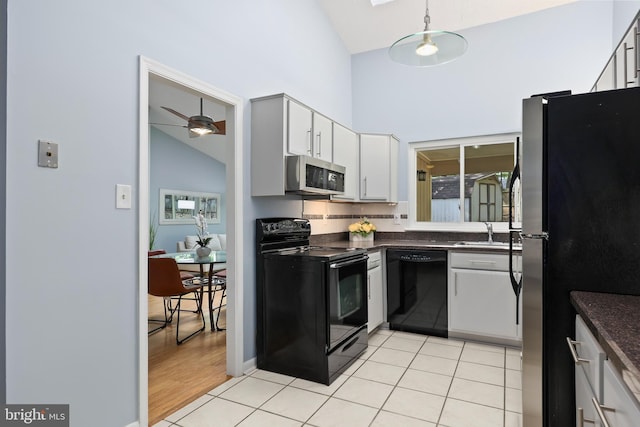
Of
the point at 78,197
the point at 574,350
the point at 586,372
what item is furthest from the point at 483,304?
the point at 78,197

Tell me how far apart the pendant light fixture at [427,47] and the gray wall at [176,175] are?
5223 mm

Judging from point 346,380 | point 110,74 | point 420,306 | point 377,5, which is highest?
point 377,5

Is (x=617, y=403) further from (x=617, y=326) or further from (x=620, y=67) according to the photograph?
(x=620, y=67)

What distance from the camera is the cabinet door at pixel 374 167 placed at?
3982 millimetres

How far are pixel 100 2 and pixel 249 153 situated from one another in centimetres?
129

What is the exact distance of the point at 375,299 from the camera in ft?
11.5

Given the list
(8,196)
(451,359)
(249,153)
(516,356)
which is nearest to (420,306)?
(451,359)

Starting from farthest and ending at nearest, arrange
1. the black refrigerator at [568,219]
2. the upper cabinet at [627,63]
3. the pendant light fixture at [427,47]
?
the pendant light fixture at [427,47], the upper cabinet at [627,63], the black refrigerator at [568,219]

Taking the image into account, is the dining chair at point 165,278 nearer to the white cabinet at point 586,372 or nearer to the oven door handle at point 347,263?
the oven door handle at point 347,263

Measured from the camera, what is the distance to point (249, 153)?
2797 millimetres

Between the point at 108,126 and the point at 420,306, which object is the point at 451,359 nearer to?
the point at 420,306

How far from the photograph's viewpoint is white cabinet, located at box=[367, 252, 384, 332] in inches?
133

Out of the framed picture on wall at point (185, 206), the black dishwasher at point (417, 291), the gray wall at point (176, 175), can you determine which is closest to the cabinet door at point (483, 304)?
the black dishwasher at point (417, 291)

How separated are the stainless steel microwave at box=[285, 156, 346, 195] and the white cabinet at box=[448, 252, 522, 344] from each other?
136 centimetres
